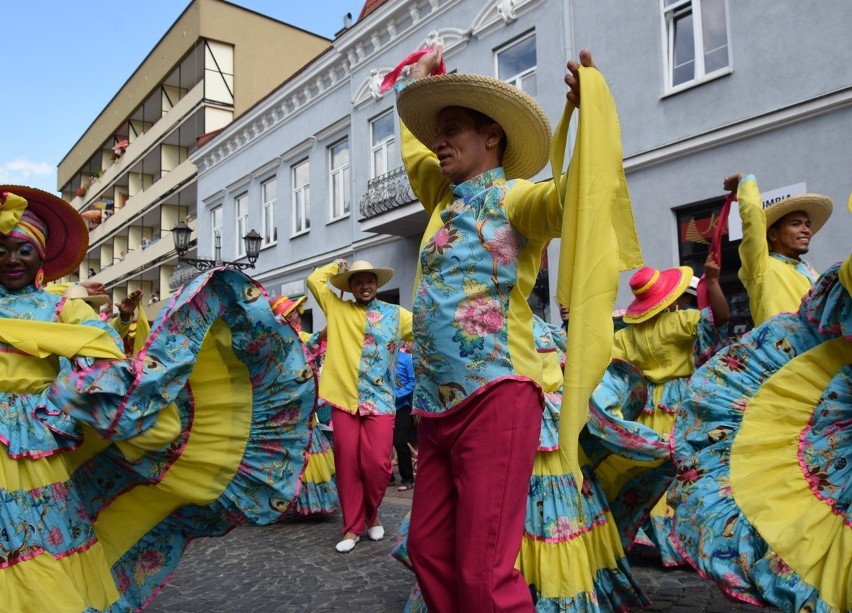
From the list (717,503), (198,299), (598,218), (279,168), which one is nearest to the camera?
(598,218)

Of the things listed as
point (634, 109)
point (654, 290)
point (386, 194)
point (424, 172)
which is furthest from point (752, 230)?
point (386, 194)

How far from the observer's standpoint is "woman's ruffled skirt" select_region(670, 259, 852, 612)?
259 centimetres

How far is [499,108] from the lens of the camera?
269 cm

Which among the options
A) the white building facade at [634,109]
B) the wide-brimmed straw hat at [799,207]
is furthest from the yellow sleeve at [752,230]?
the white building facade at [634,109]

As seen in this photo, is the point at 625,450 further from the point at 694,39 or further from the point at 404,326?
the point at 694,39

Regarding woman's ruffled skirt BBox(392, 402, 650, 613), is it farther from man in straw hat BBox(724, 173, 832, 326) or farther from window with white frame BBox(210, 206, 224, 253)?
window with white frame BBox(210, 206, 224, 253)

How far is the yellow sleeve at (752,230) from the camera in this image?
154 inches

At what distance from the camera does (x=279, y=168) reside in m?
21.1

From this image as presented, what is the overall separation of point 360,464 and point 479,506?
3.54 meters

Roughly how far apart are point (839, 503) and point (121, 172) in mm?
40426

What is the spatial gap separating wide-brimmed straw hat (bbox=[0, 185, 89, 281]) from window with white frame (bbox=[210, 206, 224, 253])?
2142 cm

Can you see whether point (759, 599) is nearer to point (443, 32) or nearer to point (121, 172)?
point (443, 32)

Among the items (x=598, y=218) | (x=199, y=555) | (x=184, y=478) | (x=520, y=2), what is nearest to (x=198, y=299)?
(x=184, y=478)

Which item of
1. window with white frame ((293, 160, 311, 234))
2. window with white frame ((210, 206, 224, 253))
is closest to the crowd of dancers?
window with white frame ((293, 160, 311, 234))
